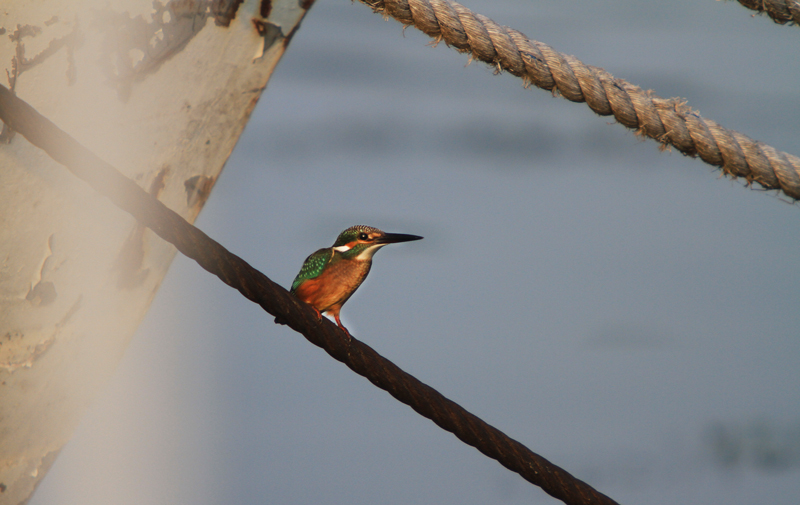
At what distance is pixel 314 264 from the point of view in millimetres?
1905

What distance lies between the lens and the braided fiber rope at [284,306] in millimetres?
824

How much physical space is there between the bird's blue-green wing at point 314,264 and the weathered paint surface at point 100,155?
35 centimetres

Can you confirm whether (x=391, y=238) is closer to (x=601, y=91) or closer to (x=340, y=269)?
(x=340, y=269)

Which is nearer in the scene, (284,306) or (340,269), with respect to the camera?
(284,306)

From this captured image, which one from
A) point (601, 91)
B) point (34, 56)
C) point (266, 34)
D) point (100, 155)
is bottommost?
point (100, 155)

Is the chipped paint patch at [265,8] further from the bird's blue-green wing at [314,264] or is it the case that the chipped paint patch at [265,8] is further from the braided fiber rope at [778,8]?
the braided fiber rope at [778,8]

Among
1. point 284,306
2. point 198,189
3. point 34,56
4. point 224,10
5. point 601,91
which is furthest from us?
point 198,189

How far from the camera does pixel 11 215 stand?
1.46 meters

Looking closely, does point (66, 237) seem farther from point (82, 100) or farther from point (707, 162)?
point (707, 162)

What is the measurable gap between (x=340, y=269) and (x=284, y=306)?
0.81m

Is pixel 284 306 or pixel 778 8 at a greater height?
pixel 778 8

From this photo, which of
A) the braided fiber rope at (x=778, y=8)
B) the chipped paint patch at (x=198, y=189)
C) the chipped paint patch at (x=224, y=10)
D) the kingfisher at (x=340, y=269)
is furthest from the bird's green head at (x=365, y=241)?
the braided fiber rope at (x=778, y=8)

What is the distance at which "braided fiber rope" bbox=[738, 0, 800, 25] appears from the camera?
161 cm

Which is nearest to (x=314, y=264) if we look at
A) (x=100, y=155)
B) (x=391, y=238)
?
(x=391, y=238)
